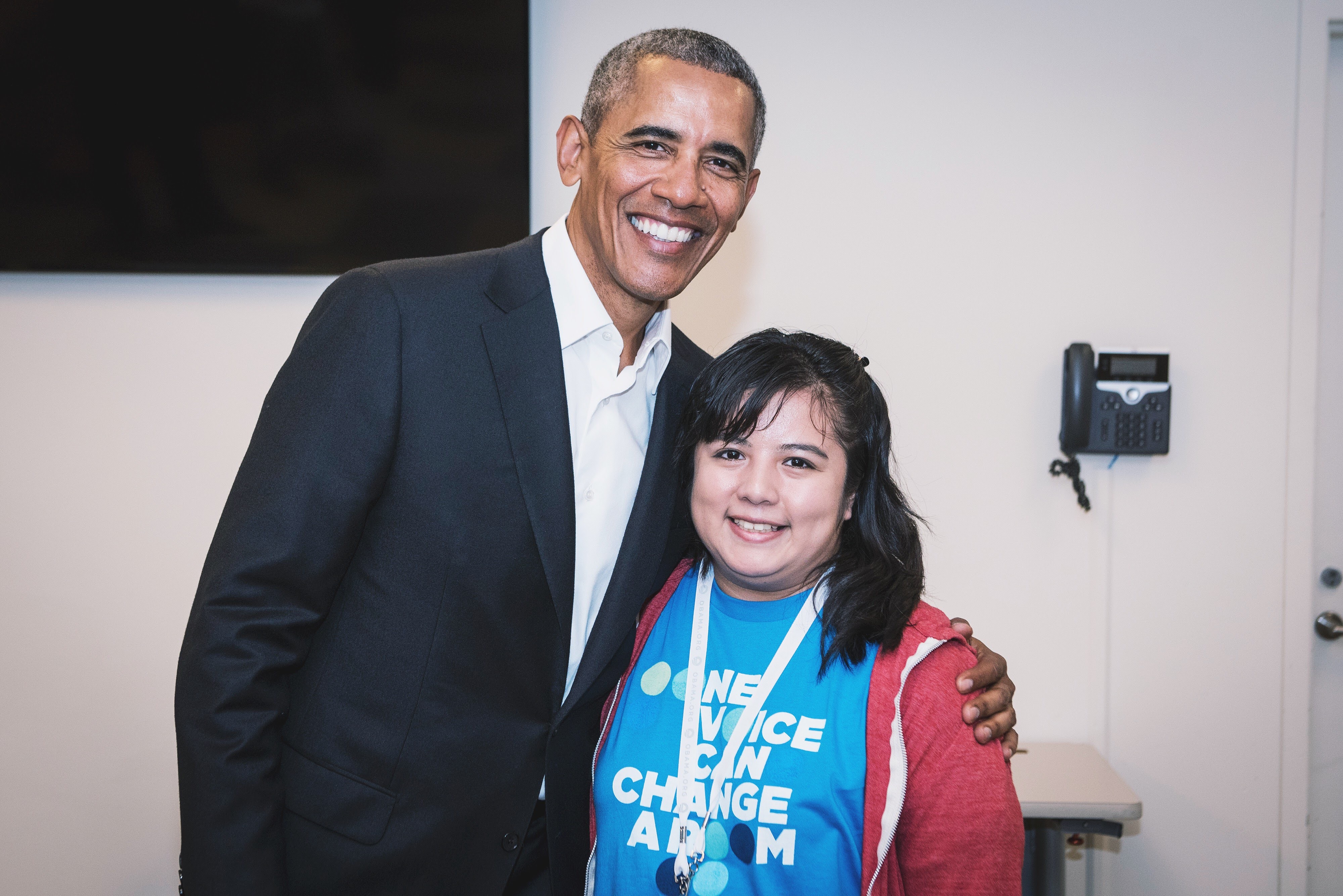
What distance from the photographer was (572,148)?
1425 millimetres

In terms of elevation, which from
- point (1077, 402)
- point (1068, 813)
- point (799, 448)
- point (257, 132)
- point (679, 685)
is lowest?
point (1068, 813)

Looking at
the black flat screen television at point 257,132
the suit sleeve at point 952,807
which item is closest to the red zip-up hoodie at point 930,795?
the suit sleeve at point 952,807

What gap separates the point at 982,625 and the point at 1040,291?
99 centimetres

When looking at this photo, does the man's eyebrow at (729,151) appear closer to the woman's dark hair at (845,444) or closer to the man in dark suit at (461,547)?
the man in dark suit at (461,547)

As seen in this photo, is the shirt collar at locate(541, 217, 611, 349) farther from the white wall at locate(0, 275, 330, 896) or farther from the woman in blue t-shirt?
the white wall at locate(0, 275, 330, 896)

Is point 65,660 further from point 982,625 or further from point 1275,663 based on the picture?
point 1275,663

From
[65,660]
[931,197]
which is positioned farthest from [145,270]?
[931,197]

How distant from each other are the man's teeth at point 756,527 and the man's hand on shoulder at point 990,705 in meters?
0.36

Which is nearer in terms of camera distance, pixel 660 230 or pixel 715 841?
pixel 715 841

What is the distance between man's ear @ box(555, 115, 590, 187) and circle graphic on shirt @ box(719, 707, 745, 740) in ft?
3.00

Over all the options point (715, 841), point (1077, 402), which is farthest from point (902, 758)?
point (1077, 402)

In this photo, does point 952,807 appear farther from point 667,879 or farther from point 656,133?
point 656,133

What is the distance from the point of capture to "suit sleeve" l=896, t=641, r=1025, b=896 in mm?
1115

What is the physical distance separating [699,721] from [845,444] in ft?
1.66
